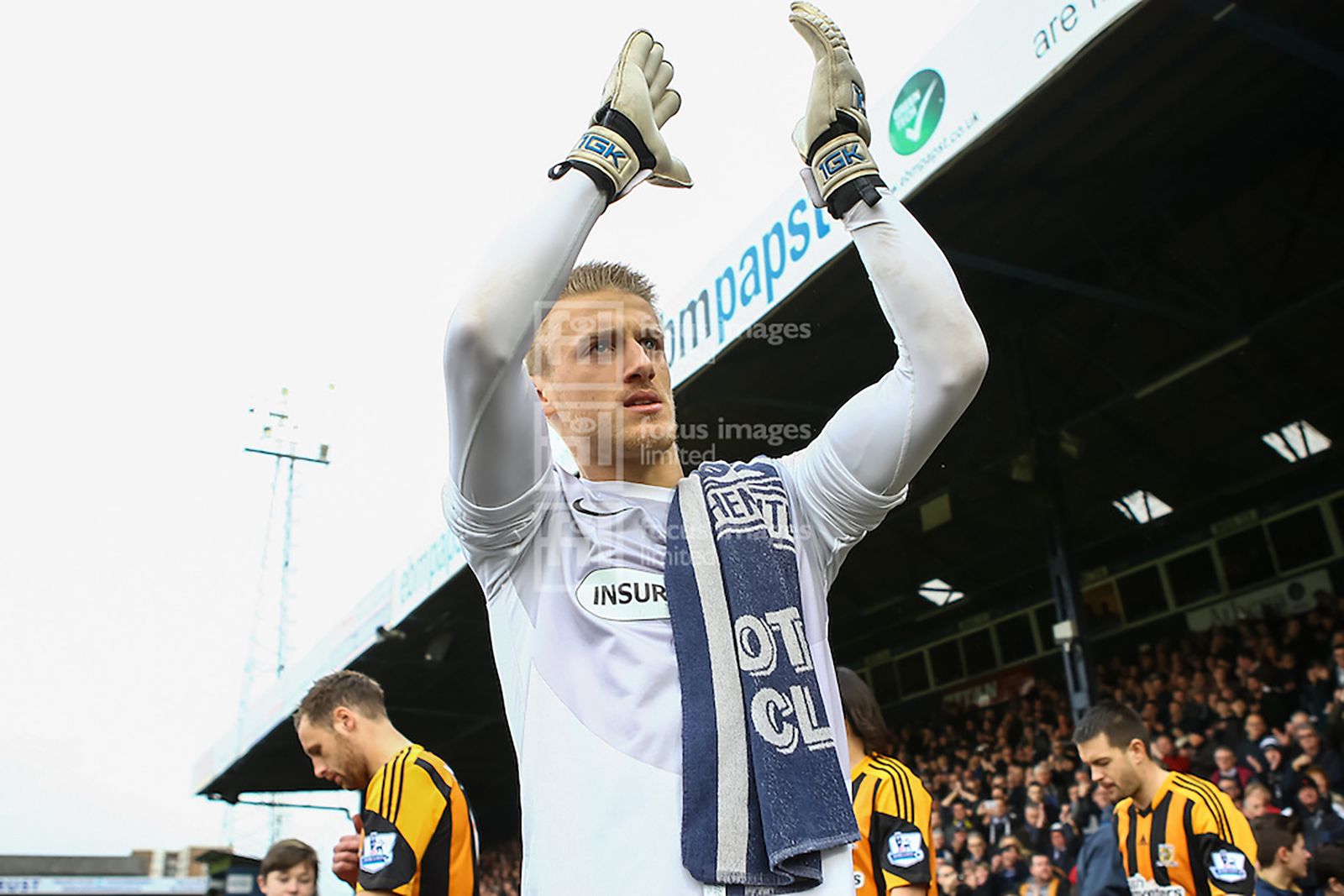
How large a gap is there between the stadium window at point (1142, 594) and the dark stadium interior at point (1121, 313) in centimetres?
32

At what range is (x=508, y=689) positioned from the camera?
1611 millimetres

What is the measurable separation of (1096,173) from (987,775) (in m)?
8.48

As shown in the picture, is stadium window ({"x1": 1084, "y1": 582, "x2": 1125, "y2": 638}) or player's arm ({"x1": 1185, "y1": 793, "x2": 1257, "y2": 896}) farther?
stadium window ({"x1": 1084, "y1": 582, "x2": 1125, "y2": 638})

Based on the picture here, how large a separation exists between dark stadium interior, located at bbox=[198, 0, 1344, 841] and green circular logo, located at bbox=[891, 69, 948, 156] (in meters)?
0.31

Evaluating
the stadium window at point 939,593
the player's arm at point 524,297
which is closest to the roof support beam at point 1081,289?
the player's arm at point 524,297

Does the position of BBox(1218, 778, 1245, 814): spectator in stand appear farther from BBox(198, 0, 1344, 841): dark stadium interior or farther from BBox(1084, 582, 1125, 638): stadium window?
BBox(1084, 582, 1125, 638): stadium window

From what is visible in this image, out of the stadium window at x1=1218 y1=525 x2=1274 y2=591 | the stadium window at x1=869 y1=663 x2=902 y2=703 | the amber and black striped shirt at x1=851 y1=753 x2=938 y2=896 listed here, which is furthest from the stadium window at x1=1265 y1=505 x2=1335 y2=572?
the amber and black striped shirt at x1=851 y1=753 x2=938 y2=896

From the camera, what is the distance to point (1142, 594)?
16.9m

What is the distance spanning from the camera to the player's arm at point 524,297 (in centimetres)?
140

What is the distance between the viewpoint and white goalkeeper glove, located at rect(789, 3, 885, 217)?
1678mm

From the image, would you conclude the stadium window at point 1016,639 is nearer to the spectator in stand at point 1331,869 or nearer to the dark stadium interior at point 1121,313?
the dark stadium interior at point 1121,313

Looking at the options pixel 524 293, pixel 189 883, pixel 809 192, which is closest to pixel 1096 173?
pixel 809 192

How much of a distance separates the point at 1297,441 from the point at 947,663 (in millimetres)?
7518

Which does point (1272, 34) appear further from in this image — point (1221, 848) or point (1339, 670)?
point (1339, 670)
